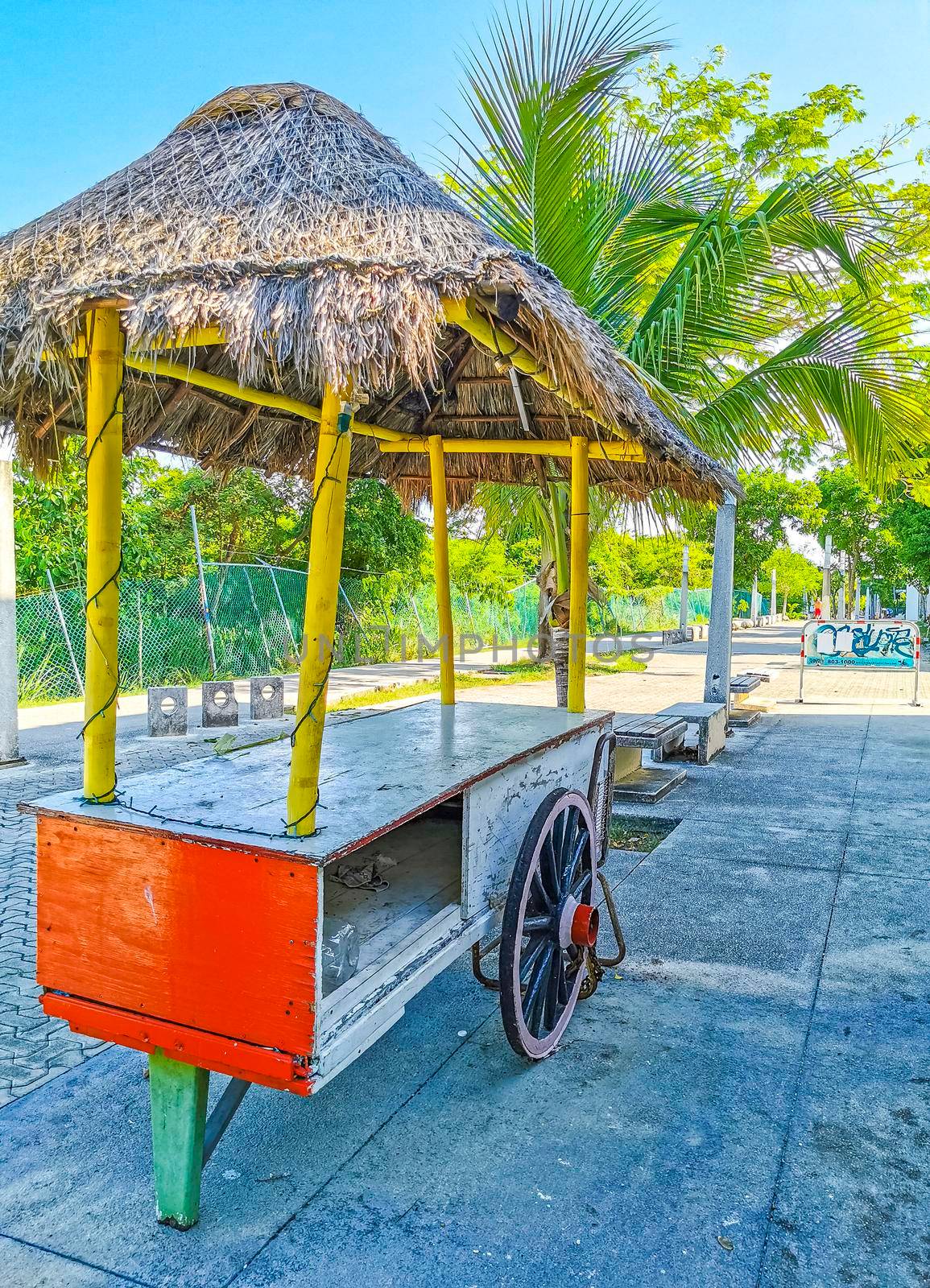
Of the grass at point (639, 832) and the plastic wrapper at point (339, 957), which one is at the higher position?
the plastic wrapper at point (339, 957)

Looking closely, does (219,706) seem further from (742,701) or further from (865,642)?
(865,642)

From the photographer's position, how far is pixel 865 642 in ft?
47.7

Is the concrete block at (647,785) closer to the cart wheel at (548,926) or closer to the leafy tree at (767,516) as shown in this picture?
the cart wheel at (548,926)

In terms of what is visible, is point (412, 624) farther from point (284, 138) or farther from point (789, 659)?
point (284, 138)

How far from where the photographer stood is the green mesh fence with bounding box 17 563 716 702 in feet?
40.0

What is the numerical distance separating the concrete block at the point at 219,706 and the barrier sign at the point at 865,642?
834 centimetres

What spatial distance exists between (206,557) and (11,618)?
10824 mm

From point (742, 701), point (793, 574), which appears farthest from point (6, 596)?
point (793, 574)

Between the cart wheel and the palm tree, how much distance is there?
3583 mm

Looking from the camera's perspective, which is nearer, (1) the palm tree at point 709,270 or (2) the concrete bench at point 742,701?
(1) the palm tree at point 709,270

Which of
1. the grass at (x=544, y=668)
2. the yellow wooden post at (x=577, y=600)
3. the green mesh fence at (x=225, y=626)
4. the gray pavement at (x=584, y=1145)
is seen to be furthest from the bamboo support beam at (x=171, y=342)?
the grass at (x=544, y=668)

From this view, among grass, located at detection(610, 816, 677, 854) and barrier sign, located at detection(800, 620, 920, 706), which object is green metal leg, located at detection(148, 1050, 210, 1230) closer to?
grass, located at detection(610, 816, 677, 854)

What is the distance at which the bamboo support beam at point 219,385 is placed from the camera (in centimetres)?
321

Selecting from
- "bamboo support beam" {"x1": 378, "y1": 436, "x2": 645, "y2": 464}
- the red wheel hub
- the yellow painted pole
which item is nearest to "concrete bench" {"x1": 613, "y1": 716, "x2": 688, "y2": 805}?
the yellow painted pole
